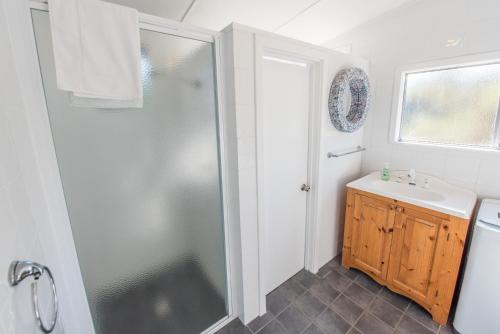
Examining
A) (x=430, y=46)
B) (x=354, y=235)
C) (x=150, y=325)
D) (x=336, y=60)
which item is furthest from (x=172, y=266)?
(x=430, y=46)

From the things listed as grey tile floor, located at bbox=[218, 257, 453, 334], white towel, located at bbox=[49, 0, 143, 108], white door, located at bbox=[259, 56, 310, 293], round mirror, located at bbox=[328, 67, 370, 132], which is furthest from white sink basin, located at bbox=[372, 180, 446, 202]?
white towel, located at bbox=[49, 0, 143, 108]

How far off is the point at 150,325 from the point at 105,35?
5.14 ft

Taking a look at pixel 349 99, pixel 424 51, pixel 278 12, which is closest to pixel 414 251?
pixel 349 99

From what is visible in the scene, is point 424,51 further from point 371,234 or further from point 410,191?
point 371,234

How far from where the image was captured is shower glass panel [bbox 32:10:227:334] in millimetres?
1005

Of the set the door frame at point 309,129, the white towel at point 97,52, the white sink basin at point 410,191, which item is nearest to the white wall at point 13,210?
the white towel at point 97,52

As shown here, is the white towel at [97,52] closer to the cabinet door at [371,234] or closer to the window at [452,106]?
the cabinet door at [371,234]

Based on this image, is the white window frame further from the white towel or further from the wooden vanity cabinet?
the white towel

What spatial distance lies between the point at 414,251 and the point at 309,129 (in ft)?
4.05

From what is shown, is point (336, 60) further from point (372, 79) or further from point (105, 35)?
point (105, 35)

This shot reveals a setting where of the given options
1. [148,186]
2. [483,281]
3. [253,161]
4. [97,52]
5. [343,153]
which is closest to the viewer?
[97,52]

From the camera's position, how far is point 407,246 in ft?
5.62

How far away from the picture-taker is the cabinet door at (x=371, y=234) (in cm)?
183

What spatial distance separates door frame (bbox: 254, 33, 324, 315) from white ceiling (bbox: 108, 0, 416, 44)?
55 cm
